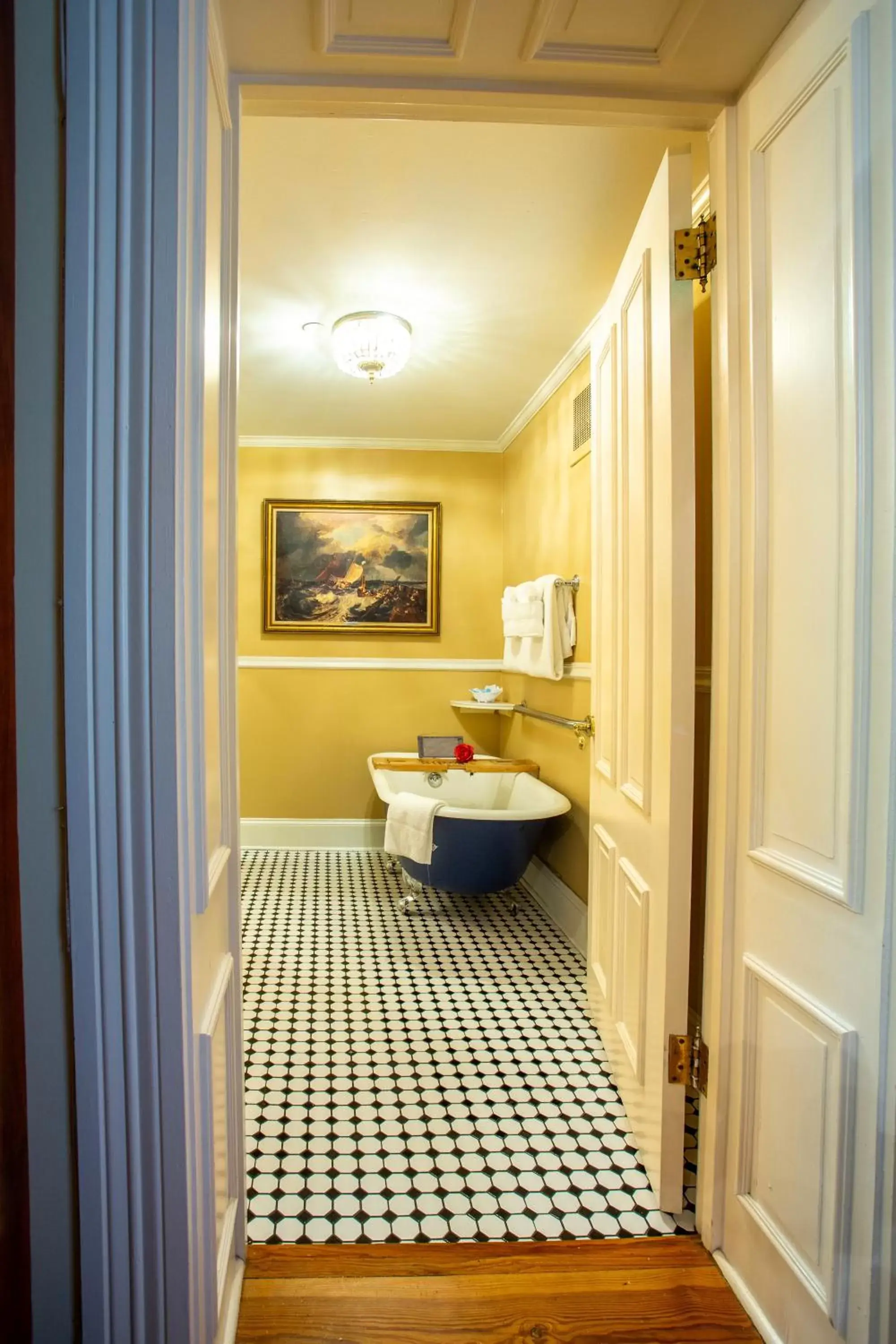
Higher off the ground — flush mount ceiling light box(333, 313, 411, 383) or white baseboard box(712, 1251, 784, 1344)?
flush mount ceiling light box(333, 313, 411, 383)

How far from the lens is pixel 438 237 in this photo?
7.11 ft

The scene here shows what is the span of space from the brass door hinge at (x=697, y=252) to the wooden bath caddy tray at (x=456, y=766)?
8.13ft

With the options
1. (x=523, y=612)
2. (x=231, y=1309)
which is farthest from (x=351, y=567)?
(x=231, y=1309)

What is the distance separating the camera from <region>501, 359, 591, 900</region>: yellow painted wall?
293cm

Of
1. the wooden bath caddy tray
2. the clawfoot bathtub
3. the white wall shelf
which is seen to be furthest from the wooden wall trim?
the white wall shelf

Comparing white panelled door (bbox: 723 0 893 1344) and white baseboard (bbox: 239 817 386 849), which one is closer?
white panelled door (bbox: 723 0 893 1344)

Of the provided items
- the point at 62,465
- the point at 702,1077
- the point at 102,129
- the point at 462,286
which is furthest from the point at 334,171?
the point at 702,1077

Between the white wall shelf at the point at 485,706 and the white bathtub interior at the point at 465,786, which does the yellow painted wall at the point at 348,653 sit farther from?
the white bathtub interior at the point at 465,786

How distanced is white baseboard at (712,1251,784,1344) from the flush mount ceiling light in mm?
2891

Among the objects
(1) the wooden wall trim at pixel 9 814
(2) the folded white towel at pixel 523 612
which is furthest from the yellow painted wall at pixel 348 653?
(1) the wooden wall trim at pixel 9 814

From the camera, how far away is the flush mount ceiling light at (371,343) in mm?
2691

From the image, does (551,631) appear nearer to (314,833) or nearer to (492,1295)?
(314,833)

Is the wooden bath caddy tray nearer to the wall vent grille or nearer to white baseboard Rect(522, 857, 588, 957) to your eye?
white baseboard Rect(522, 857, 588, 957)

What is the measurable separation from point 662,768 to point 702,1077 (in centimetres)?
64
